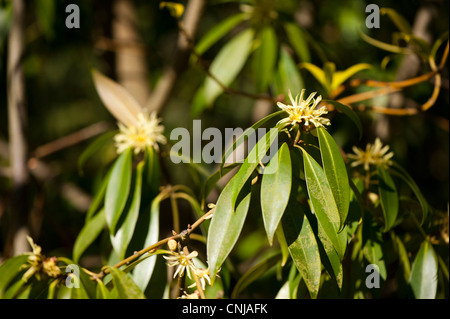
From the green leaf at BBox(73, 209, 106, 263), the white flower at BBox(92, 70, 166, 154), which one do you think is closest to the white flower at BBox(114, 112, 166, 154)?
the white flower at BBox(92, 70, 166, 154)

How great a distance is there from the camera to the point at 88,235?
0.93 m

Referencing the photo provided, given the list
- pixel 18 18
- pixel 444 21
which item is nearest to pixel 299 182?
pixel 18 18

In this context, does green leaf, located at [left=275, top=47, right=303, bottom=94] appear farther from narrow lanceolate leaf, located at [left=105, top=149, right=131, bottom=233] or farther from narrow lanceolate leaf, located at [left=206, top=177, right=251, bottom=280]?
narrow lanceolate leaf, located at [left=206, top=177, right=251, bottom=280]

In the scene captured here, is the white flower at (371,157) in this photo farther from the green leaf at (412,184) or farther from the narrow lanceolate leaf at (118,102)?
the narrow lanceolate leaf at (118,102)

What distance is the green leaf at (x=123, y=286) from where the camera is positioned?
69 centimetres

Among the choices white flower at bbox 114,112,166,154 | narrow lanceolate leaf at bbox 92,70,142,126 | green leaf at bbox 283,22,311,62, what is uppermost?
green leaf at bbox 283,22,311,62

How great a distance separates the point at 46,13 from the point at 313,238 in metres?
1.13

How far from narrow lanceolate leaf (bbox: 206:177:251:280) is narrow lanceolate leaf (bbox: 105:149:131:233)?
263 mm

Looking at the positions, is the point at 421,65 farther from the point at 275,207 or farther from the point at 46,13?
the point at 46,13

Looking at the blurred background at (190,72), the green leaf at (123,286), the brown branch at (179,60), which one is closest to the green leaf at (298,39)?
the blurred background at (190,72)

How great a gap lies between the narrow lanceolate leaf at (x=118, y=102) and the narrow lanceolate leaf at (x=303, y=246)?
47 centimetres

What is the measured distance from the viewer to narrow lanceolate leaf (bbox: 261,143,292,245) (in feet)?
1.94

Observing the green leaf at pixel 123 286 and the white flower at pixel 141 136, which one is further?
the white flower at pixel 141 136
